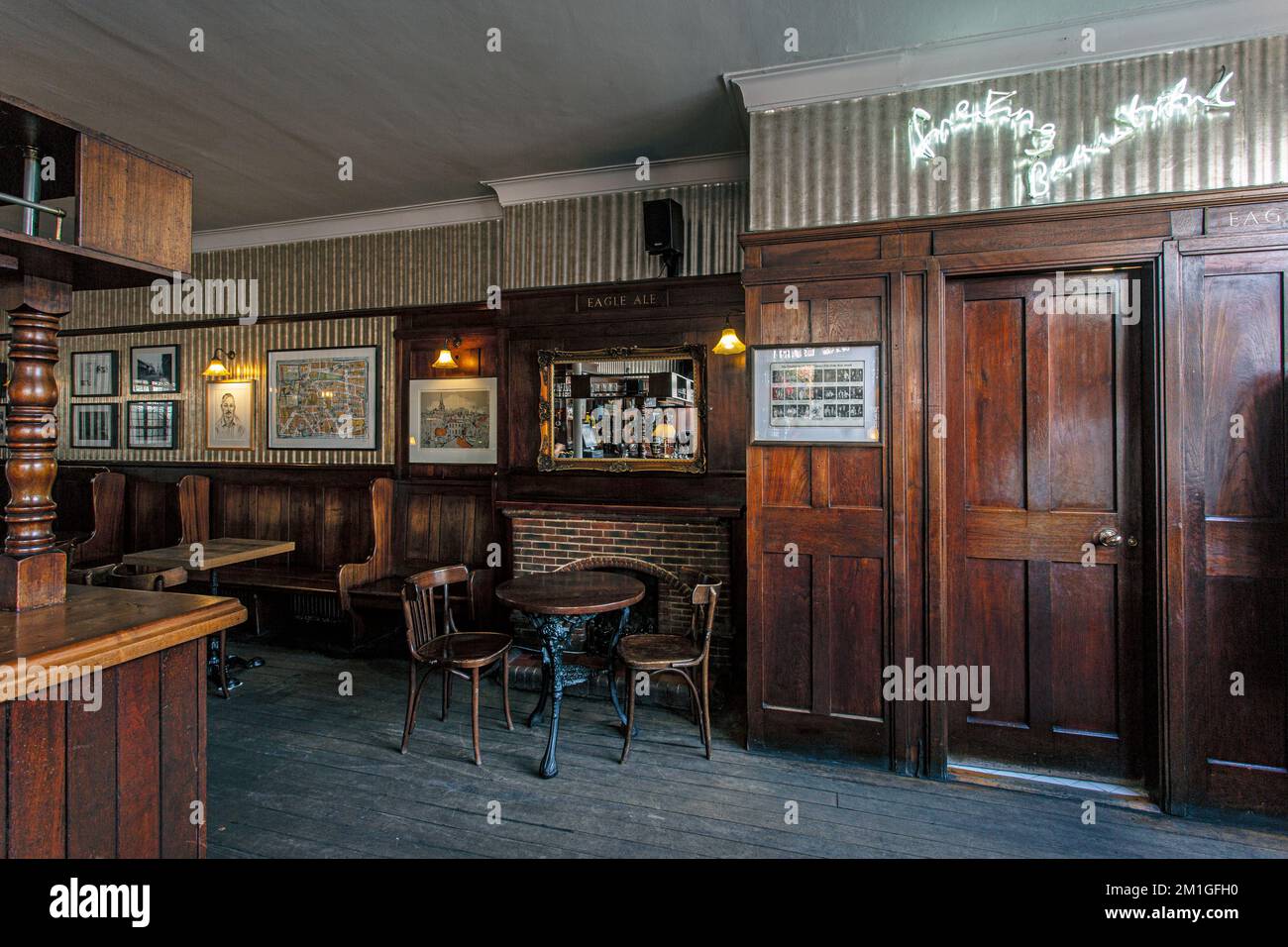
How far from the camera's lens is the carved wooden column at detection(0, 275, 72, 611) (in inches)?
77.2

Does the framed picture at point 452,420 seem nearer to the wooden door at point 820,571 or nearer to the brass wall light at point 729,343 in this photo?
the brass wall light at point 729,343

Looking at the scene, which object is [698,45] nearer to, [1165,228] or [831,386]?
[831,386]

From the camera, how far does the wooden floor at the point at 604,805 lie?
8.75 ft

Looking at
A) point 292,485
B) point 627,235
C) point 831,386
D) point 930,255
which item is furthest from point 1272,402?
point 292,485

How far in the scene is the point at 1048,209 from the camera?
122 inches

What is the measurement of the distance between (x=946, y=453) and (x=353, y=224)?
17.3 ft

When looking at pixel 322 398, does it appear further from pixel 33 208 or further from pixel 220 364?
pixel 33 208

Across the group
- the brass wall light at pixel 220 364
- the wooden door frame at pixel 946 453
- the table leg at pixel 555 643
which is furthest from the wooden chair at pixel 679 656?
the brass wall light at pixel 220 364

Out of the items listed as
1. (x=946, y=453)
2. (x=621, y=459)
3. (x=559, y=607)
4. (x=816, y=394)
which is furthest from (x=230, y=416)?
(x=946, y=453)

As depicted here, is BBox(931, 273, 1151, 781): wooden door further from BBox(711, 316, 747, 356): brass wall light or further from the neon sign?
BBox(711, 316, 747, 356): brass wall light

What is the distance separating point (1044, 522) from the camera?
324 cm

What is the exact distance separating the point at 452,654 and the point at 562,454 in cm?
191

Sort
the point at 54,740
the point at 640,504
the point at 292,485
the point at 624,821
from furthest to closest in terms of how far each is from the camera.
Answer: the point at 292,485 → the point at 640,504 → the point at 624,821 → the point at 54,740

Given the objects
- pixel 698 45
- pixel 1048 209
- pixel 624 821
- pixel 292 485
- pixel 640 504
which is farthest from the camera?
pixel 292 485
